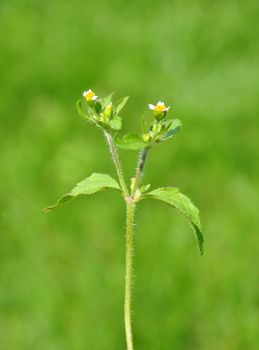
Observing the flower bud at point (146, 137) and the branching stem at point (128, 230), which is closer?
the branching stem at point (128, 230)

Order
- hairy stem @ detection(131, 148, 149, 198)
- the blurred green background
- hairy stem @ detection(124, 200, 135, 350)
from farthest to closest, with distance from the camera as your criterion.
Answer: the blurred green background, hairy stem @ detection(131, 148, 149, 198), hairy stem @ detection(124, 200, 135, 350)

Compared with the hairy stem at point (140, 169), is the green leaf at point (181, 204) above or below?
below

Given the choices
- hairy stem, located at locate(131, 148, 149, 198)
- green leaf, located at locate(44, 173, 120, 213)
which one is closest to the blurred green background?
green leaf, located at locate(44, 173, 120, 213)

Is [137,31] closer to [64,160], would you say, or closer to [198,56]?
[198,56]

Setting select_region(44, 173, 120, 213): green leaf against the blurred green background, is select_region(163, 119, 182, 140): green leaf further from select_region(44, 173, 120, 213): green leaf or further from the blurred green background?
the blurred green background

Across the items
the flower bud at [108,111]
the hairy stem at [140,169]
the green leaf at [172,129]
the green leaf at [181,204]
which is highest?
the flower bud at [108,111]

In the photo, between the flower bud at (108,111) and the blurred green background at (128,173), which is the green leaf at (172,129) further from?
the blurred green background at (128,173)

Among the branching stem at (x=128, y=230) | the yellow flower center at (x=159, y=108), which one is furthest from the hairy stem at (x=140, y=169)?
the yellow flower center at (x=159, y=108)
